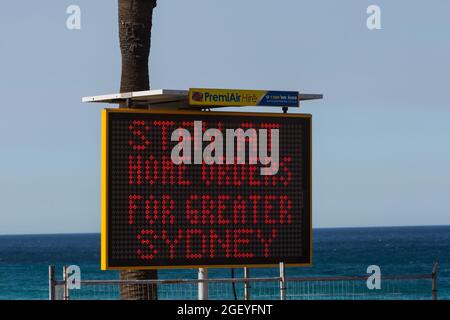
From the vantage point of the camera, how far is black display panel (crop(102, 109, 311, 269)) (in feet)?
57.8

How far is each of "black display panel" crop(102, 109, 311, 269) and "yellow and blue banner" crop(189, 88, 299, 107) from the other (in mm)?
186

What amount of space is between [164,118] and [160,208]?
1.36m

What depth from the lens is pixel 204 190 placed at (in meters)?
17.9

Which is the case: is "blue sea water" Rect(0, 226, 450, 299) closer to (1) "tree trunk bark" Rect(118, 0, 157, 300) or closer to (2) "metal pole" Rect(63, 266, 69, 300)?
(1) "tree trunk bark" Rect(118, 0, 157, 300)

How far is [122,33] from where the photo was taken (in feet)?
71.0

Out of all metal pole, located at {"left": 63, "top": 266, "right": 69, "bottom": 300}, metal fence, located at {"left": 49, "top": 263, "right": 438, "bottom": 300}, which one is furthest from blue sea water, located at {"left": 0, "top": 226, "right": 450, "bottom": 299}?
metal pole, located at {"left": 63, "top": 266, "right": 69, "bottom": 300}

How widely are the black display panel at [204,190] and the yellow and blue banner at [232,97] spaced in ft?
0.61

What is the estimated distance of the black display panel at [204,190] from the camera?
17.6 m

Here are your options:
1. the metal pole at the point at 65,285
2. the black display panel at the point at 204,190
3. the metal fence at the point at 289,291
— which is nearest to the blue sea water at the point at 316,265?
the metal fence at the point at 289,291
